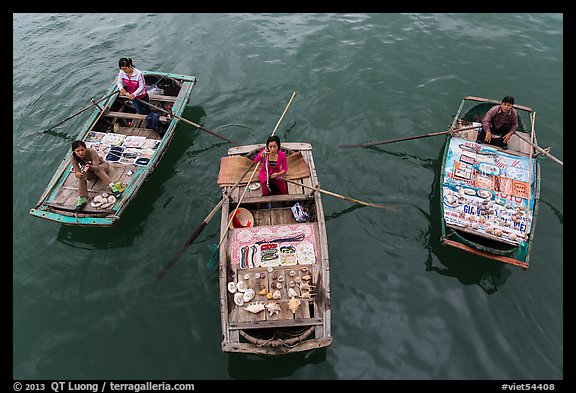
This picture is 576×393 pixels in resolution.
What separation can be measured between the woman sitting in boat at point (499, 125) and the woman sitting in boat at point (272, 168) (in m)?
6.47

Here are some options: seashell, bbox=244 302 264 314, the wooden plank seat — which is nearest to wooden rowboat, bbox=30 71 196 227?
the wooden plank seat

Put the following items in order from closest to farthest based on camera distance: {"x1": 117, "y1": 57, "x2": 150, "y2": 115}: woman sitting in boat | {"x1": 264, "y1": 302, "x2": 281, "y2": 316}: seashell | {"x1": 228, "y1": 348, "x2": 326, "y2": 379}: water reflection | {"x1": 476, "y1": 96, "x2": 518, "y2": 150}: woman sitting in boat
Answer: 1. {"x1": 264, "y1": 302, "x2": 281, "y2": 316}: seashell
2. {"x1": 228, "y1": 348, "x2": 326, "y2": 379}: water reflection
3. {"x1": 476, "y1": 96, "x2": 518, "y2": 150}: woman sitting in boat
4. {"x1": 117, "y1": 57, "x2": 150, "y2": 115}: woman sitting in boat

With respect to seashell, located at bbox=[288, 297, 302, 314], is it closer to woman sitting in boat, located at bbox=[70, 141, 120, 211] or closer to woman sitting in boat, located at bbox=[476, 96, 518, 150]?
woman sitting in boat, located at bbox=[70, 141, 120, 211]

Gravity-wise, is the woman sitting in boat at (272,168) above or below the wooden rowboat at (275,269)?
above

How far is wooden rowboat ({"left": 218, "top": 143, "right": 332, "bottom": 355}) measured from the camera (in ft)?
25.7

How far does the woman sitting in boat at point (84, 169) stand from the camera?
1014 centimetres

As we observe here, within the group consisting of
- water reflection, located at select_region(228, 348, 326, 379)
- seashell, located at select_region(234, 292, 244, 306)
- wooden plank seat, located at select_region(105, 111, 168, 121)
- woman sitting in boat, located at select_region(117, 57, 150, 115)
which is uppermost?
woman sitting in boat, located at select_region(117, 57, 150, 115)

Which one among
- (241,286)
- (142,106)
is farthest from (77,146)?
(241,286)

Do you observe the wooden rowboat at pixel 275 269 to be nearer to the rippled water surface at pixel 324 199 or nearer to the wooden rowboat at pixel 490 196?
the rippled water surface at pixel 324 199

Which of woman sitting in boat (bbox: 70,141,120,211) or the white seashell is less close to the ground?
woman sitting in boat (bbox: 70,141,120,211)

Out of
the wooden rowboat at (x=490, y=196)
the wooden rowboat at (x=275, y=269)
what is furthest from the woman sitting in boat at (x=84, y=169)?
the wooden rowboat at (x=490, y=196)

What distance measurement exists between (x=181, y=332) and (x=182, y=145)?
273 inches

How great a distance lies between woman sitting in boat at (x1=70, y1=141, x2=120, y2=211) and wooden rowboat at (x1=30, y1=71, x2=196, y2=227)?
0.66ft
